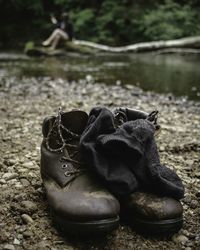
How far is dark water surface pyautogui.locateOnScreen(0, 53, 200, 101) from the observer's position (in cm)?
741

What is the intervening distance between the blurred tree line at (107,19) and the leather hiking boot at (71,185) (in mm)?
14172

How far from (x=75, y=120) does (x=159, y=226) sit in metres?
0.74

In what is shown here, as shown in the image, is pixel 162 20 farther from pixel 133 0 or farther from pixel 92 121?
pixel 92 121

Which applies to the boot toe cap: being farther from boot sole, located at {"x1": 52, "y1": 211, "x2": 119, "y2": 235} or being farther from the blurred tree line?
the blurred tree line

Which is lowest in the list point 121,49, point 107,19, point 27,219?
point 121,49

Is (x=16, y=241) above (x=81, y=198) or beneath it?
beneath

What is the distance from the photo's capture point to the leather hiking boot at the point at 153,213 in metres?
1.94

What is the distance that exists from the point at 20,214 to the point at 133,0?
17828mm

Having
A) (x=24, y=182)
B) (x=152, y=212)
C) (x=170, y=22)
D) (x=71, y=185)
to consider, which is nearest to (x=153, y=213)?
(x=152, y=212)

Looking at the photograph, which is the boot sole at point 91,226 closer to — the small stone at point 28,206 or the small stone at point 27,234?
the small stone at point 27,234

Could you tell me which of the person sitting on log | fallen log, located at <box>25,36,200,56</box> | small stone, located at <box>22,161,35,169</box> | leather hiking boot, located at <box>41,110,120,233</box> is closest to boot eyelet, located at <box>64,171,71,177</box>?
leather hiking boot, located at <box>41,110,120,233</box>

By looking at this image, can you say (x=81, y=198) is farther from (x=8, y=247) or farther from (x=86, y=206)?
(x=8, y=247)

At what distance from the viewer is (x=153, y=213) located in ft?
6.38

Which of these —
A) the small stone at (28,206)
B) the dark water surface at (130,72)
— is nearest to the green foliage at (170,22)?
the dark water surface at (130,72)
